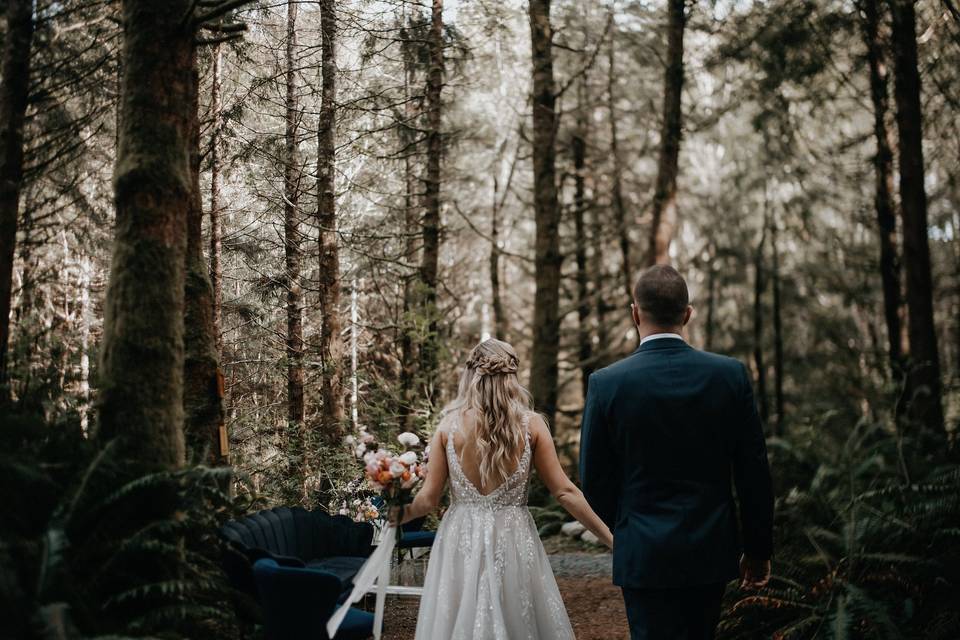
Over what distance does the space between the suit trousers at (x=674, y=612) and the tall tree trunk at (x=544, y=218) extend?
10.1 meters

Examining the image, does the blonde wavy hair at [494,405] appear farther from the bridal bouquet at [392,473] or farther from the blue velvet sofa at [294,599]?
the blue velvet sofa at [294,599]

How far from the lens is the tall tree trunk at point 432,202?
1271 cm

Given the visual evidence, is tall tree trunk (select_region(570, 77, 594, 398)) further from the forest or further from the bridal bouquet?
the bridal bouquet

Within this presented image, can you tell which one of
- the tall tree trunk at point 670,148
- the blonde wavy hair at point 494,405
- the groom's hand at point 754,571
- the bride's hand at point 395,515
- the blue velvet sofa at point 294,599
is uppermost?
the tall tree trunk at point 670,148

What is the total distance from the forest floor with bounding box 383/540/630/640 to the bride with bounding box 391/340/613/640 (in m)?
2.34

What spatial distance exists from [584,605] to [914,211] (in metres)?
7.31

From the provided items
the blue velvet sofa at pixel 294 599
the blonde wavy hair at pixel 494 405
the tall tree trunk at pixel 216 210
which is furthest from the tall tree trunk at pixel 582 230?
the blue velvet sofa at pixel 294 599

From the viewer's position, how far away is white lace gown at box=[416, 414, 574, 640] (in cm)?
482

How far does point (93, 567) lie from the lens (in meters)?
4.29

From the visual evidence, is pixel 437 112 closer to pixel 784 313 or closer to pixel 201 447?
pixel 201 447

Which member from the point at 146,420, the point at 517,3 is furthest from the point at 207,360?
the point at 517,3

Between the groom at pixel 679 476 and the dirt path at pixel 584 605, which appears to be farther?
the dirt path at pixel 584 605

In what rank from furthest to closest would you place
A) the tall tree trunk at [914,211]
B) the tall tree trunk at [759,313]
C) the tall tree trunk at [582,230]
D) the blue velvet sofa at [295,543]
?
the tall tree trunk at [759,313], the tall tree trunk at [582,230], the tall tree trunk at [914,211], the blue velvet sofa at [295,543]

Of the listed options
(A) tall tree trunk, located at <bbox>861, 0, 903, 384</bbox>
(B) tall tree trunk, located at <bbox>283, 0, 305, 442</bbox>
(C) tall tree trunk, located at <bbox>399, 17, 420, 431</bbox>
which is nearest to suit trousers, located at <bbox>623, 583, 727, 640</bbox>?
(B) tall tree trunk, located at <bbox>283, 0, 305, 442</bbox>
